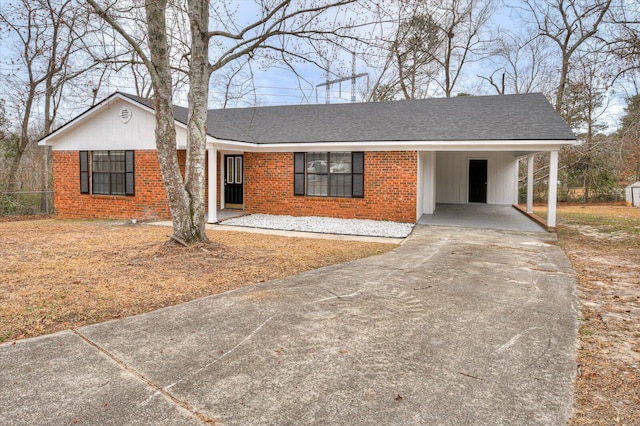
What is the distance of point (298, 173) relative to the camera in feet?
44.8

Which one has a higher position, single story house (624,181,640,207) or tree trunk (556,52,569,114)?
tree trunk (556,52,569,114)

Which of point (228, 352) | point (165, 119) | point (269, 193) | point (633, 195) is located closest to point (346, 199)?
point (269, 193)

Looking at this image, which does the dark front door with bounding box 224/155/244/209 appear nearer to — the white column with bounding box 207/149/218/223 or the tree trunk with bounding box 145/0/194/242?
the white column with bounding box 207/149/218/223

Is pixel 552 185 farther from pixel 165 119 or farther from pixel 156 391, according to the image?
pixel 156 391

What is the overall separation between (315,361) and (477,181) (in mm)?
16703

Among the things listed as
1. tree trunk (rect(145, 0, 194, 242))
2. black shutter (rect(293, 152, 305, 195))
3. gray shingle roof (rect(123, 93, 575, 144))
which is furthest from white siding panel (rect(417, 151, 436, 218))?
tree trunk (rect(145, 0, 194, 242))

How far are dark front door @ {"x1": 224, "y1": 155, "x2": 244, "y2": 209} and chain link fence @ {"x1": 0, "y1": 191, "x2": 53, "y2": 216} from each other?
7335 mm

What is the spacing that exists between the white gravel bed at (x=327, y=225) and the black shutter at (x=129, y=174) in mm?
3716

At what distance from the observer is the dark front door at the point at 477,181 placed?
18078 millimetres

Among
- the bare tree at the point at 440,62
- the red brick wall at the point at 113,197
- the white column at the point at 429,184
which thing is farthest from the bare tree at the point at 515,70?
the red brick wall at the point at 113,197

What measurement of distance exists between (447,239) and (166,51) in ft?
23.6

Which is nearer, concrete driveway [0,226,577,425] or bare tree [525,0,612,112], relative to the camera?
concrete driveway [0,226,577,425]

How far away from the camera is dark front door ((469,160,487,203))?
18.1 meters

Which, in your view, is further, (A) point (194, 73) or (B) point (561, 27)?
(B) point (561, 27)
